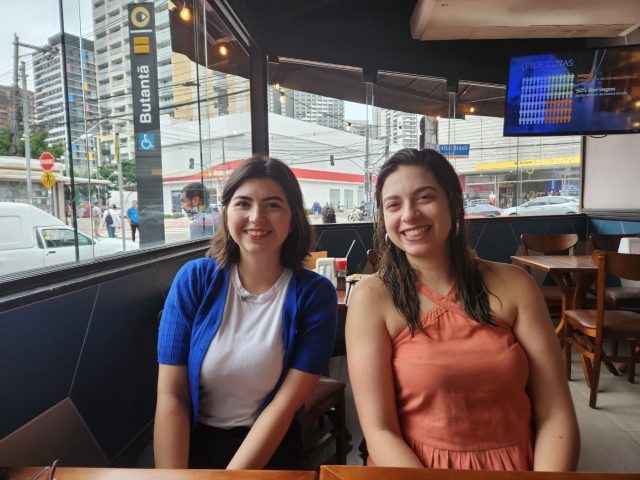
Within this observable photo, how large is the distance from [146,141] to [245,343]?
171 cm

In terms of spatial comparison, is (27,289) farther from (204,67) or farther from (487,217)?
(487,217)

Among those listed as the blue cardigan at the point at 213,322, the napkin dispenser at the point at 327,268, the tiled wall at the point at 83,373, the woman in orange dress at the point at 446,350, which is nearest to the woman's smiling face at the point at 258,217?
the blue cardigan at the point at 213,322

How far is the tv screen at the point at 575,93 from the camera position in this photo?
3.68 metres

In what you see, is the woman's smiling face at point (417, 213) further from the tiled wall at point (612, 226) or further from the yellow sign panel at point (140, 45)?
the tiled wall at point (612, 226)

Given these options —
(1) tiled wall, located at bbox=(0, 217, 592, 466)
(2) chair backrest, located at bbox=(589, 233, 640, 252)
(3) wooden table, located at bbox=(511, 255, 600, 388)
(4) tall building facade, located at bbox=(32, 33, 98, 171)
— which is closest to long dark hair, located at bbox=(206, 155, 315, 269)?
(1) tiled wall, located at bbox=(0, 217, 592, 466)

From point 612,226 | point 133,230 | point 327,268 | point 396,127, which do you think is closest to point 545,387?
point 327,268

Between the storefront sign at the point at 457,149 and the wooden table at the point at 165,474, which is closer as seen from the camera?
the wooden table at the point at 165,474

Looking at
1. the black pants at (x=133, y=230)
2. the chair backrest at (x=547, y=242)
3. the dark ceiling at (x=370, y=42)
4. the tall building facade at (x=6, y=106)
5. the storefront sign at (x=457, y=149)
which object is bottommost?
the chair backrest at (x=547, y=242)

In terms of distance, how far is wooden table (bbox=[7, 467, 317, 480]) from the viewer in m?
0.73

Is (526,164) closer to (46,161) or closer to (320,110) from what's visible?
(320,110)

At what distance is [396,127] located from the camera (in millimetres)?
4910

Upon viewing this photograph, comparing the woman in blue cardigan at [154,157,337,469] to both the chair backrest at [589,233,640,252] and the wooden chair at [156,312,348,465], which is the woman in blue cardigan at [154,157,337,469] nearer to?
the wooden chair at [156,312,348,465]

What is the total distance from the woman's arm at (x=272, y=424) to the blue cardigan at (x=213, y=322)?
0.12 feet

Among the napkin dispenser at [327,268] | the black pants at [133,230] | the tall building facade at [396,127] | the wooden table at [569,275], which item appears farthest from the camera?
the tall building facade at [396,127]
